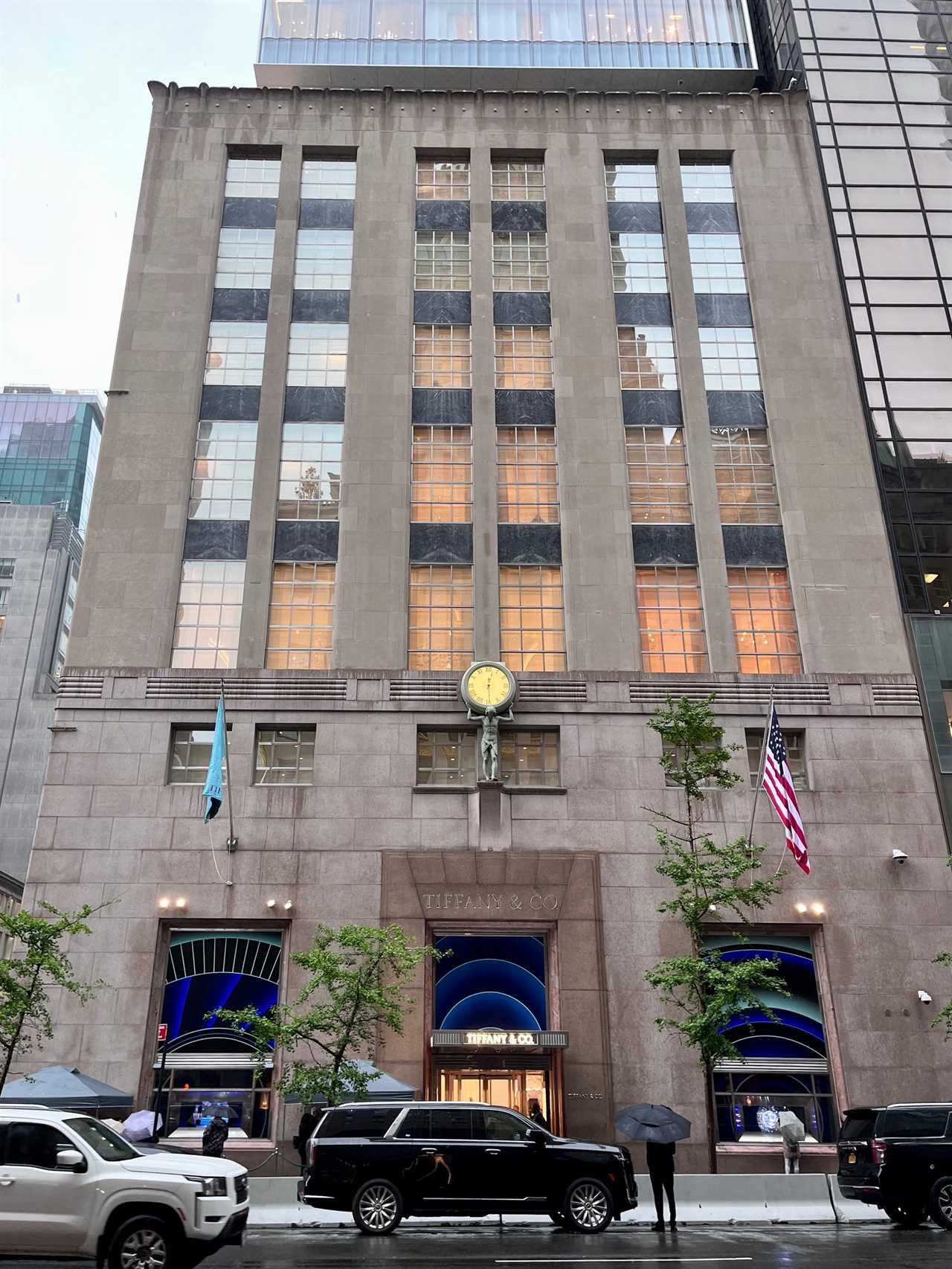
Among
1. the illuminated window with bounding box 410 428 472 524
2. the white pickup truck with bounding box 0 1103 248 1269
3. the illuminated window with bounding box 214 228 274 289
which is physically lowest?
the white pickup truck with bounding box 0 1103 248 1269

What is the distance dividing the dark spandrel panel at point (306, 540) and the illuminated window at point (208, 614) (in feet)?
4.94

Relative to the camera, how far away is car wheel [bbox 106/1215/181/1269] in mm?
11367

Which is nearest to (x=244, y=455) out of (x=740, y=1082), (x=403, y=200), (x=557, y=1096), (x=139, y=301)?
(x=139, y=301)

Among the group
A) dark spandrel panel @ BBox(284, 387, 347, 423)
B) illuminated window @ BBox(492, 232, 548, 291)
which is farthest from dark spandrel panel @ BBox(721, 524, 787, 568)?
dark spandrel panel @ BBox(284, 387, 347, 423)

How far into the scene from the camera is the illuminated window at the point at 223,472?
34.3 m

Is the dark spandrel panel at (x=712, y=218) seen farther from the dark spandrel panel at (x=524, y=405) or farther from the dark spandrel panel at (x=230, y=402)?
the dark spandrel panel at (x=230, y=402)

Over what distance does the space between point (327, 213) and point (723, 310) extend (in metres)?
16.0

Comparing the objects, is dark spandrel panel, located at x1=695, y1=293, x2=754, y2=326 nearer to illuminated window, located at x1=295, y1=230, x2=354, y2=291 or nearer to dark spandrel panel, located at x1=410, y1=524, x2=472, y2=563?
dark spandrel panel, located at x1=410, y1=524, x2=472, y2=563

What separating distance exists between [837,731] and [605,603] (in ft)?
27.2

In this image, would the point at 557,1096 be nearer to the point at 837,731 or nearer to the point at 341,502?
the point at 837,731

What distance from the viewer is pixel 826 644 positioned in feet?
106

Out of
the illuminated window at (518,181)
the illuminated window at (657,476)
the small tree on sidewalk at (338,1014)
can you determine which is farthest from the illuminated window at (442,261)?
the small tree on sidewalk at (338,1014)

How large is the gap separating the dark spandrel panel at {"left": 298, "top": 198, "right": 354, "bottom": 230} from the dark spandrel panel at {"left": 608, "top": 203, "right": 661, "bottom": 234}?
1034 cm

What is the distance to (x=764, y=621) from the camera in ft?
109
